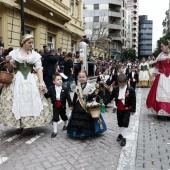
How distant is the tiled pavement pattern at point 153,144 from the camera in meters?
4.09

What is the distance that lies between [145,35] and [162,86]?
5772 inches

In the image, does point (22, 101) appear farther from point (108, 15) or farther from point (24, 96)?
point (108, 15)

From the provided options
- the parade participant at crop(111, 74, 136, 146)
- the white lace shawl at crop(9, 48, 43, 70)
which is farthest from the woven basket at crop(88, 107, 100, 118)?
the white lace shawl at crop(9, 48, 43, 70)

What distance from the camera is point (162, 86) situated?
23.7 feet

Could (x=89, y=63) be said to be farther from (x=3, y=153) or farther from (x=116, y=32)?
(x=116, y=32)

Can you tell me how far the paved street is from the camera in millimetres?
4020

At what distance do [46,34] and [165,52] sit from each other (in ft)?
41.9

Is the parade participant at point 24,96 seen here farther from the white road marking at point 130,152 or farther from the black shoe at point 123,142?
the white road marking at point 130,152

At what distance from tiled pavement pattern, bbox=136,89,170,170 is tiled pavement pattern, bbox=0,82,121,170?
41 centimetres

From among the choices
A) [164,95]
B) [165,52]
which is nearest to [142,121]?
[164,95]

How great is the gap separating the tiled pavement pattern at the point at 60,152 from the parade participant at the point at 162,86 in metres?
1.96

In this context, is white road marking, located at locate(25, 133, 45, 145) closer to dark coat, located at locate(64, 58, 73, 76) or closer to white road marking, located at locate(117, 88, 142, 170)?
white road marking, located at locate(117, 88, 142, 170)

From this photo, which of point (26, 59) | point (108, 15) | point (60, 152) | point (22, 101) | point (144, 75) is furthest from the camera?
point (108, 15)

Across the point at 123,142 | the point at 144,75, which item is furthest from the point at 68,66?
the point at 123,142
